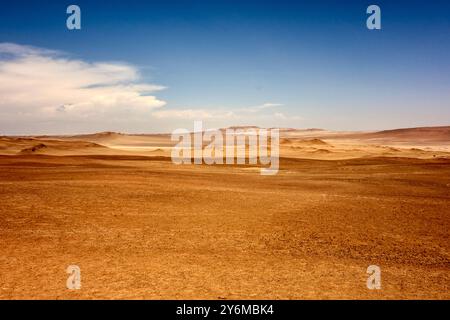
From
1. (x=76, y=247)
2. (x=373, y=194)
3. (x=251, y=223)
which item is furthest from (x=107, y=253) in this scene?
(x=373, y=194)

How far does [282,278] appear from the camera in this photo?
5.83 meters

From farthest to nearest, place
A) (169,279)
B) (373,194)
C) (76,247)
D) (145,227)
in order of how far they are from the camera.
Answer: (373,194) → (145,227) → (76,247) → (169,279)

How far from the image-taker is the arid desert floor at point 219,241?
548 centimetres

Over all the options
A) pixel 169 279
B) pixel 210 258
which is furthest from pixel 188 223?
pixel 169 279

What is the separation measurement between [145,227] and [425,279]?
5626 millimetres

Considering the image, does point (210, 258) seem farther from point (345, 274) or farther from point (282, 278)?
point (345, 274)

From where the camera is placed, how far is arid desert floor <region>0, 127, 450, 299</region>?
5.48 meters

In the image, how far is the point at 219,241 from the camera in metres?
7.78

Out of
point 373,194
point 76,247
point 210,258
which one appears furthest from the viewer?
point 373,194

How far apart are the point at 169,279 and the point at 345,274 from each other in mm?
2701

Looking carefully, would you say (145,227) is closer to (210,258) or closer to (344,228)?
(210,258)

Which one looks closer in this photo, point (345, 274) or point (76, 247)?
point (345, 274)

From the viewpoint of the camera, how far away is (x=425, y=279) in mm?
5848
